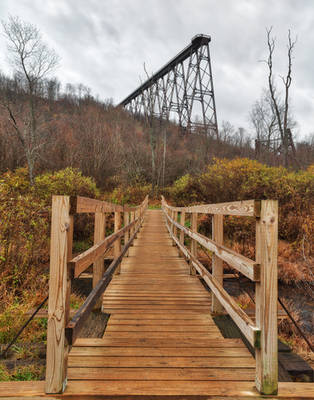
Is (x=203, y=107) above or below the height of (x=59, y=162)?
above

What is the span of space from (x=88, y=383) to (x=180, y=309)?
5.50 ft

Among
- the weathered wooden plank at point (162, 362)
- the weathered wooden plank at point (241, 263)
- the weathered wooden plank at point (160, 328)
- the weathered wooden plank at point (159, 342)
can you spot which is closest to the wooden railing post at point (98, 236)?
the weathered wooden plank at point (160, 328)

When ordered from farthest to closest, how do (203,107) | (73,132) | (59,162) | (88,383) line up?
(203,107) → (73,132) → (59,162) → (88,383)

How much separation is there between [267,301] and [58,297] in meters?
1.33

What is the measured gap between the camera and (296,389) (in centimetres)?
158

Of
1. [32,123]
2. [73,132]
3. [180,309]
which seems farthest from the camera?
[73,132]

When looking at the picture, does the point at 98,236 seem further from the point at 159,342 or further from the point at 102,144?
the point at 102,144

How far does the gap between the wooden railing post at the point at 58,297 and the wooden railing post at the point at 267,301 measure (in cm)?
125

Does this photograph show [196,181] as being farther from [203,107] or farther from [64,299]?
[203,107]

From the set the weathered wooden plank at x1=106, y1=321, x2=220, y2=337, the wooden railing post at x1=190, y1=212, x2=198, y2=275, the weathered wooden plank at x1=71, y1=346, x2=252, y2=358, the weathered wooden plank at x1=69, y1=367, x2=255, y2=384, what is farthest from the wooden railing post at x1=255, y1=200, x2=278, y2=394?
the wooden railing post at x1=190, y1=212, x2=198, y2=275

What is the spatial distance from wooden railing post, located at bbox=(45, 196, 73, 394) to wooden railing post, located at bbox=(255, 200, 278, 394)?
125 centimetres

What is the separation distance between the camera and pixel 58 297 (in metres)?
1.54

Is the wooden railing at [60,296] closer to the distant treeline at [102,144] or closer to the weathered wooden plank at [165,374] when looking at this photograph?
the weathered wooden plank at [165,374]

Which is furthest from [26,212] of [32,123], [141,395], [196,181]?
[32,123]
